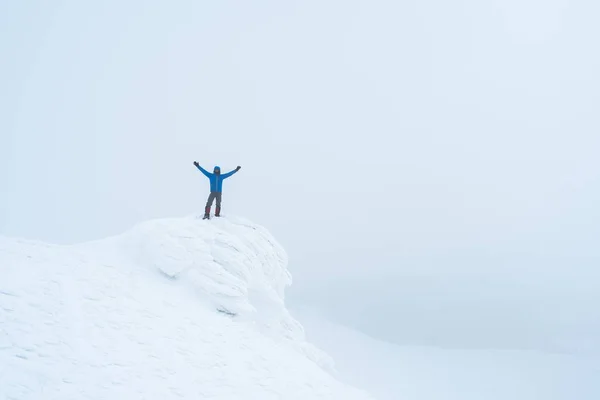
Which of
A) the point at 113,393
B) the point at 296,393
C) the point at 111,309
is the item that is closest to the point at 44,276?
the point at 111,309

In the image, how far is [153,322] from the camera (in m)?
15.0

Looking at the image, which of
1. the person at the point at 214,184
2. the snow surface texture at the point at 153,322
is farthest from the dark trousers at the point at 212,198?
the snow surface texture at the point at 153,322

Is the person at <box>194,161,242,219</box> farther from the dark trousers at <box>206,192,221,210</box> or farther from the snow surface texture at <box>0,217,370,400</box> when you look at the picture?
the snow surface texture at <box>0,217,370,400</box>

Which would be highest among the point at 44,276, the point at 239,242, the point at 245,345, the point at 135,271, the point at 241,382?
the point at 239,242

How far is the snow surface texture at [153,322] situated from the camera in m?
11.1

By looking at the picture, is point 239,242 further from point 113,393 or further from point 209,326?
point 113,393

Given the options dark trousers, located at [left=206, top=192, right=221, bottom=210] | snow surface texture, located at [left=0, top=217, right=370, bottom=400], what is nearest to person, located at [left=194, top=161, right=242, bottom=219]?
dark trousers, located at [left=206, top=192, right=221, bottom=210]

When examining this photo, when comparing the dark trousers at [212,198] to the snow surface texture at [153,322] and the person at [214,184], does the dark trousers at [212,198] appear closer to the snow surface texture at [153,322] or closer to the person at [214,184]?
the person at [214,184]

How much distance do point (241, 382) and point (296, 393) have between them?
181cm

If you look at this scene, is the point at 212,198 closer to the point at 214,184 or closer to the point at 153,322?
the point at 214,184

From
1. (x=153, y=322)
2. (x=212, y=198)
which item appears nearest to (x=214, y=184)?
(x=212, y=198)

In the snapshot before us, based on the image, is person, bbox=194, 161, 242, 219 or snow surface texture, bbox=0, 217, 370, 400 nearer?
snow surface texture, bbox=0, 217, 370, 400

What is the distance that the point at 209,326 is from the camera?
55.6 ft

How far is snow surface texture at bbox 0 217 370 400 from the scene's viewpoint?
36.5ft
